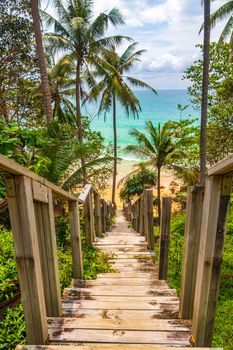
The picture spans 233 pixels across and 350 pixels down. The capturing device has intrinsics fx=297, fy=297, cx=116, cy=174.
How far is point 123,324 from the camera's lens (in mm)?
2324

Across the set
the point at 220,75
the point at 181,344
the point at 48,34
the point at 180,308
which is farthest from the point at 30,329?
the point at 220,75

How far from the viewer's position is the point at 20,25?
10008 millimetres

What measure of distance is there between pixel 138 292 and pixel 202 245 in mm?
1363

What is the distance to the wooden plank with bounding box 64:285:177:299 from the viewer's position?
297 centimetres

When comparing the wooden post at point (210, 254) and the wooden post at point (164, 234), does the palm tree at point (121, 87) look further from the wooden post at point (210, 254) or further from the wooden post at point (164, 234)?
the wooden post at point (210, 254)

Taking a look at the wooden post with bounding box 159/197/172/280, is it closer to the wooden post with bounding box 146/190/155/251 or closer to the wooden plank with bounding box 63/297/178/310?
the wooden plank with bounding box 63/297/178/310

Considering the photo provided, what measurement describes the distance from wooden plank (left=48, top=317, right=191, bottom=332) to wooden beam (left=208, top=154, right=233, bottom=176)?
4.11ft

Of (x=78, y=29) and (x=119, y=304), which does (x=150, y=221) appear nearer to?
(x=119, y=304)

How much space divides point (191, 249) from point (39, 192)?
4.17 feet

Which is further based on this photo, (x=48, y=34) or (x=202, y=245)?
(x=48, y=34)

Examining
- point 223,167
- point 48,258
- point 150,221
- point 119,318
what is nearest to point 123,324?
point 119,318

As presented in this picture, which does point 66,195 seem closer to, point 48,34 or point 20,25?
point 20,25

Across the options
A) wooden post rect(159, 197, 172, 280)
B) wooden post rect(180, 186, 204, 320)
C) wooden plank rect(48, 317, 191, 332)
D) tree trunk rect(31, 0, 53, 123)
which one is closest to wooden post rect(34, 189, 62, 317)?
wooden plank rect(48, 317, 191, 332)

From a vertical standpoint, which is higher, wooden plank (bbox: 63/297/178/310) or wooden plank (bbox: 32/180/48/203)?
wooden plank (bbox: 32/180/48/203)
